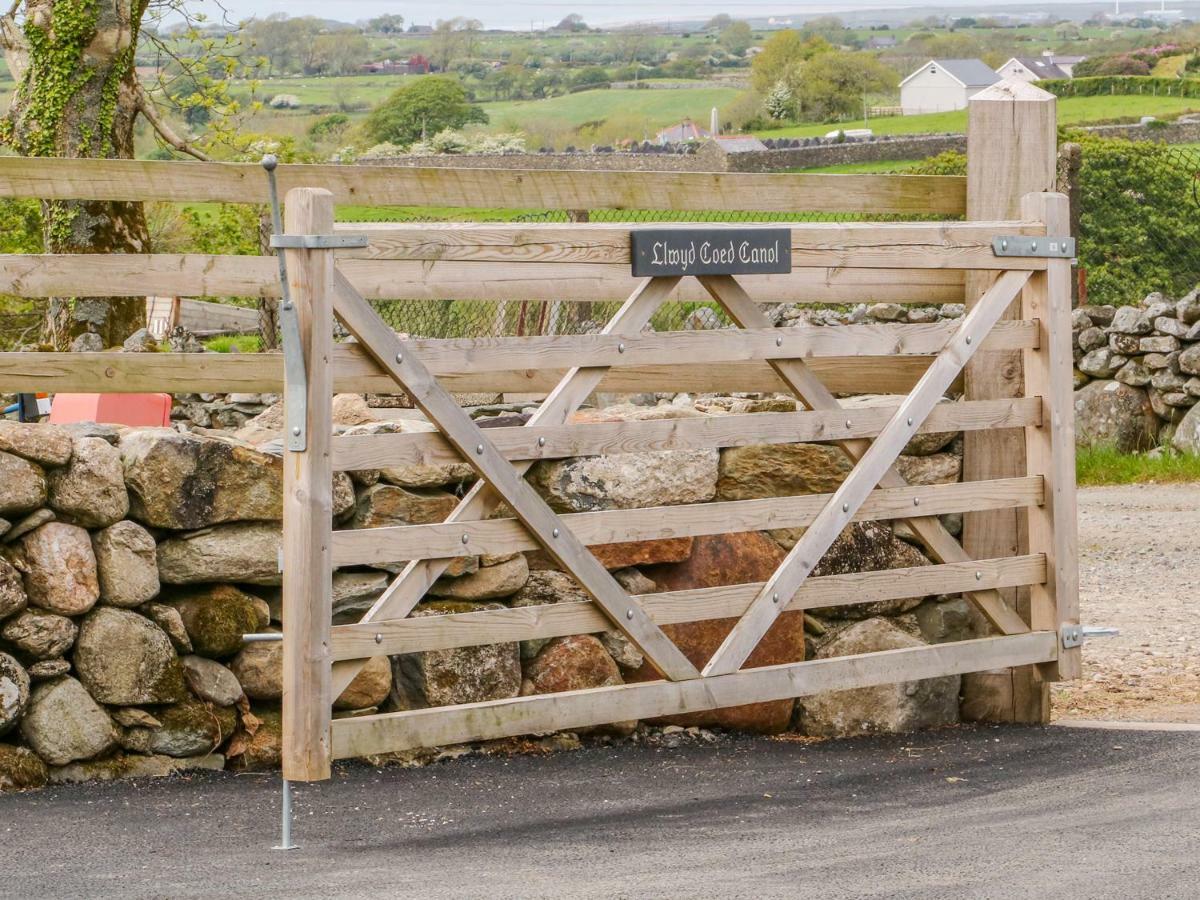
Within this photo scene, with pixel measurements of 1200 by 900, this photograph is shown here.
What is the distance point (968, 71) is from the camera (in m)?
105

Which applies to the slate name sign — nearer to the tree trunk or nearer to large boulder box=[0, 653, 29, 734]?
large boulder box=[0, 653, 29, 734]

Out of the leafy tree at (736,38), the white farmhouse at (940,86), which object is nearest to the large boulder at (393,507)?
the white farmhouse at (940,86)

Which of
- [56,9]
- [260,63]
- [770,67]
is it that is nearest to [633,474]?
[56,9]

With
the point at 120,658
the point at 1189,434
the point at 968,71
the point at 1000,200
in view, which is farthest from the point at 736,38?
the point at 120,658

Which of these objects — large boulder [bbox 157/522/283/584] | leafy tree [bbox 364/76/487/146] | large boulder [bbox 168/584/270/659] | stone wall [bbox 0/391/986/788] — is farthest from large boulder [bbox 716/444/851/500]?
leafy tree [bbox 364/76/487/146]

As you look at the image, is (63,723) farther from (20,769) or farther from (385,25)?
(385,25)

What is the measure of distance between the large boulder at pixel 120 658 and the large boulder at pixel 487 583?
0.96 meters

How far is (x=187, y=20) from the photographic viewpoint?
14648 mm

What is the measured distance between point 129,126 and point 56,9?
4.03 feet

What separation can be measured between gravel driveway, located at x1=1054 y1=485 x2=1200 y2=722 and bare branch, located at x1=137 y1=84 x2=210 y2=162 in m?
7.67

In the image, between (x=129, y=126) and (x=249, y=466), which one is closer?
(x=249, y=466)

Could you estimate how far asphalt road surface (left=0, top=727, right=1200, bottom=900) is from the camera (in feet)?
14.5

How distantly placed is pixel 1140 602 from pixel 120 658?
5.95 metres

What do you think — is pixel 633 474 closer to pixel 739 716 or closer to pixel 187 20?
pixel 739 716
